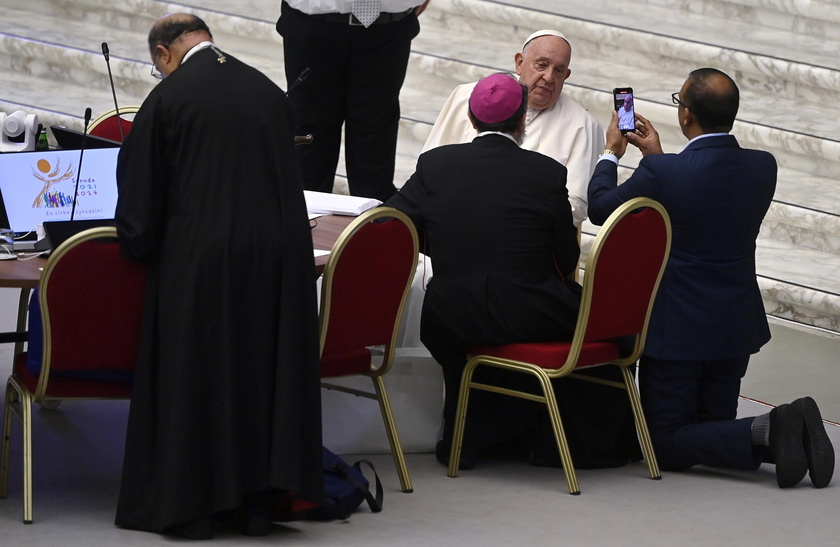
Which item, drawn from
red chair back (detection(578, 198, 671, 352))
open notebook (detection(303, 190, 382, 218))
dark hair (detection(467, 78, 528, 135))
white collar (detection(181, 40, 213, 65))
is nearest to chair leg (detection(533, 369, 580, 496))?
red chair back (detection(578, 198, 671, 352))

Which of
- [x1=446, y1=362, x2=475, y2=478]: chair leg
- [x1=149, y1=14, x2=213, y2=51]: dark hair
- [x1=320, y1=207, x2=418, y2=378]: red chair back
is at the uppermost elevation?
[x1=149, y1=14, x2=213, y2=51]: dark hair

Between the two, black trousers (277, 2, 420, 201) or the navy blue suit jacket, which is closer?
the navy blue suit jacket

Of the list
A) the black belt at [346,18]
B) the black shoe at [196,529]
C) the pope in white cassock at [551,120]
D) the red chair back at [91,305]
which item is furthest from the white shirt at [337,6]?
the black shoe at [196,529]

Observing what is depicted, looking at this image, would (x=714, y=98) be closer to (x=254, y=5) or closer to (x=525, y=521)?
(x=525, y=521)

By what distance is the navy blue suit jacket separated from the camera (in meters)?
4.10

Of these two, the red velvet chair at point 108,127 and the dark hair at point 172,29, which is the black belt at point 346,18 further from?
the dark hair at point 172,29

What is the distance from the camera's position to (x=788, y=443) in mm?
3980

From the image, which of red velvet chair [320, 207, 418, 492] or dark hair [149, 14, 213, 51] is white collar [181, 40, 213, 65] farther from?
red velvet chair [320, 207, 418, 492]

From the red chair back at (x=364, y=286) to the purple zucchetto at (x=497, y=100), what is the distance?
0.51 meters

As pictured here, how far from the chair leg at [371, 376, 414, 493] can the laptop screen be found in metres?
0.90

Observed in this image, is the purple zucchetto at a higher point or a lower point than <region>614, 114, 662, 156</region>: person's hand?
higher

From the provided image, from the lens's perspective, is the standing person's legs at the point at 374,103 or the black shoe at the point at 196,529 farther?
the standing person's legs at the point at 374,103

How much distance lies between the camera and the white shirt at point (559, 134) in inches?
196

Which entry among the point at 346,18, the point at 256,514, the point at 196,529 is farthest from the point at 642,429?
the point at 346,18
